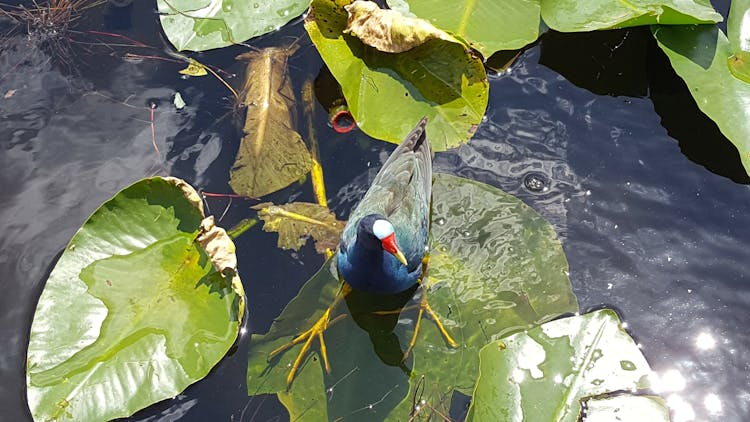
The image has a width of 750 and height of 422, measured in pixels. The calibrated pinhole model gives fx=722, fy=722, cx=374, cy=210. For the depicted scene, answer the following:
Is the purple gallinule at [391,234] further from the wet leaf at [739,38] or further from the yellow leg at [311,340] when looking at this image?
the wet leaf at [739,38]

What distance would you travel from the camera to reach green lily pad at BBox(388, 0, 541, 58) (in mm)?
3852

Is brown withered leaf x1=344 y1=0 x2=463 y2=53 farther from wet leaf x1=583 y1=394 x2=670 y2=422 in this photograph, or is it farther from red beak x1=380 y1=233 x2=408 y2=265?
wet leaf x1=583 y1=394 x2=670 y2=422

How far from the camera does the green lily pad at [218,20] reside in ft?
13.2

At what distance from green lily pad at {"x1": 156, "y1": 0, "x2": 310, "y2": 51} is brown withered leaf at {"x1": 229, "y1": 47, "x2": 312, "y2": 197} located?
278 mm

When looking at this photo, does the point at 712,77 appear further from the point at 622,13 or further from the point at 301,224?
the point at 301,224

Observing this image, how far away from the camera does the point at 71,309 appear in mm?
3096

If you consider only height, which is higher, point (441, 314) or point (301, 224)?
point (301, 224)

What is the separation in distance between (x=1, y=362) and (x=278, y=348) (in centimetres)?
125

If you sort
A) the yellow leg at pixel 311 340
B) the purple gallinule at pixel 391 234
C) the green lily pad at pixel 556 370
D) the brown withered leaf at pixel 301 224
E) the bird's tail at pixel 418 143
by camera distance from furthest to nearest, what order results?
1. the brown withered leaf at pixel 301 224
2. the bird's tail at pixel 418 143
3. the yellow leg at pixel 311 340
4. the purple gallinule at pixel 391 234
5. the green lily pad at pixel 556 370

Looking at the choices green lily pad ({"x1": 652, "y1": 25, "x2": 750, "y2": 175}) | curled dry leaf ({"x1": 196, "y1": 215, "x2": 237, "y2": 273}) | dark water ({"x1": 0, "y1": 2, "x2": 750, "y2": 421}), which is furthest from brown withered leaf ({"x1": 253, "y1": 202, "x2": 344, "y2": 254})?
green lily pad ({"x1": 652, "y1": 25, "x2": 750, "y2": 175})

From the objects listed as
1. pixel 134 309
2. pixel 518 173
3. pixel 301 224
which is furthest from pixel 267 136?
pixel 518 173

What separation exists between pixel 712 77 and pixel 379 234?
6.29 feet

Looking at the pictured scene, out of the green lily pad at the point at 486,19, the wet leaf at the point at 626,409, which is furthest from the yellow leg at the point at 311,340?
the green lily pad at the point at 486,19

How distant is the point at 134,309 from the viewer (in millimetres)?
3115
